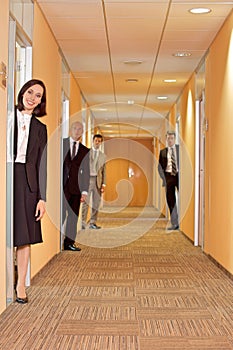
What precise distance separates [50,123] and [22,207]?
2.30 metres

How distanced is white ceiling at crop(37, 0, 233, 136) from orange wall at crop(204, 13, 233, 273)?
0.27 metres

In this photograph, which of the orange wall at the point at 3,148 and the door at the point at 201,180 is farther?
the door at the point at 201,180

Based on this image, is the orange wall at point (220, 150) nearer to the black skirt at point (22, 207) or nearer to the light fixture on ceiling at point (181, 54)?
the light fixture on ceiling at point (181, 54)

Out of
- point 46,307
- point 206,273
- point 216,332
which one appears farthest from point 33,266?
point 216,332

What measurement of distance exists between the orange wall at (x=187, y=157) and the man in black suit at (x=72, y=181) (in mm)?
1742

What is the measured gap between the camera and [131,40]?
6.75m

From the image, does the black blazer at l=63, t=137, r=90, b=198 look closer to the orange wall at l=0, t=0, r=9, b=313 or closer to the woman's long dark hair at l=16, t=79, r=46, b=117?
the woman's long dark hair at l=16, t=79, r=46, b=117

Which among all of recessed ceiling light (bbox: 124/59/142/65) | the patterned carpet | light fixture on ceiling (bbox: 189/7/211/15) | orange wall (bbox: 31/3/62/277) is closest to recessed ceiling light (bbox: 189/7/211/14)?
light fixture on ceiling (bbox: 189/7/211/15)

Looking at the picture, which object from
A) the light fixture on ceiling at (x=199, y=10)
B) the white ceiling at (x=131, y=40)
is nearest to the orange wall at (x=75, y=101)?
the white ceiling at (x=131, y=40)

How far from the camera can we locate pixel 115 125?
657 inches

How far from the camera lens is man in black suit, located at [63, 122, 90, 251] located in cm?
739

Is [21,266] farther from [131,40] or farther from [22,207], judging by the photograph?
[131,40]

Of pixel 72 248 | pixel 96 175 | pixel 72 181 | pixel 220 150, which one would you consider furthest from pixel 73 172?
pixel 96 175

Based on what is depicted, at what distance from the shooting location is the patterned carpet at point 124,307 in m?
3.24
